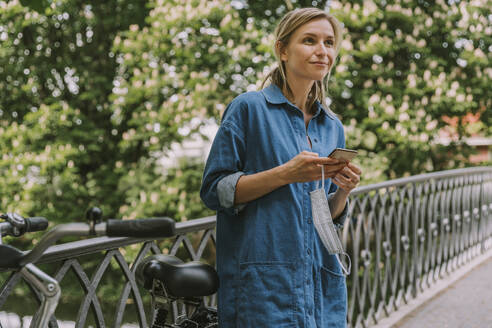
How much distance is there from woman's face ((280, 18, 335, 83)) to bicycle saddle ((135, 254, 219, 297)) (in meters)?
0.77

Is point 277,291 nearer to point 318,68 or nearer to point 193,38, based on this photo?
point 318,68

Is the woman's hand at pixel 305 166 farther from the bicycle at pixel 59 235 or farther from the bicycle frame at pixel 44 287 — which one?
the bicycle frame at pixel 44 287

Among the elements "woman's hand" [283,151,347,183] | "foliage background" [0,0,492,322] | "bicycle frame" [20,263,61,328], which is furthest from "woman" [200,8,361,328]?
"foliage background" [0,0,492,322]

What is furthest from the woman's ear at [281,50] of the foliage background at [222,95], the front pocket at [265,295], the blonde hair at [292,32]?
the foliage background at [222,95]

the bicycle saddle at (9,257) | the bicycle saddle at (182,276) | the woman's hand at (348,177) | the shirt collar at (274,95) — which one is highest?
the shirt collar at (274,95)

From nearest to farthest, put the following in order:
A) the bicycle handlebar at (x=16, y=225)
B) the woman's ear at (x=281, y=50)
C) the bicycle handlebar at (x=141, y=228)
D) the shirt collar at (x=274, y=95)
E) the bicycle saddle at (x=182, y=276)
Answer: the bicycle handlebar at (x=141, y=228), the bicycle handlebar at (x=16, y=225), the bicycle saddle at (x=182, y=276), the shirt collar at (x=274, y=95), the woman's ear at (x=281, y=50)

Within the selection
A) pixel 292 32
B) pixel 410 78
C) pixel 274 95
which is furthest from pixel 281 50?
pixel 410 78

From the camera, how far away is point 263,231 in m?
1.74

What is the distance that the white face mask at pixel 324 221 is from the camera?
1754 millimetres

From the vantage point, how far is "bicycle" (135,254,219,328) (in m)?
1.70

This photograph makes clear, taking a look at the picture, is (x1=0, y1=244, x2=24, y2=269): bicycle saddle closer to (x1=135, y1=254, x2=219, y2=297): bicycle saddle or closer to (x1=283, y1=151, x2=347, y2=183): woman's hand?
(x1=135, y1=254, x2=219, y2=297): bicycle saddle

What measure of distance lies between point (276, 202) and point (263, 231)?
11 centimetres

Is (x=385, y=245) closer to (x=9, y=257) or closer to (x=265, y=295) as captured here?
(x=265, y=295)

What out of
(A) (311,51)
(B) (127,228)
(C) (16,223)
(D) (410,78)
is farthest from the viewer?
(D) (410,78)
